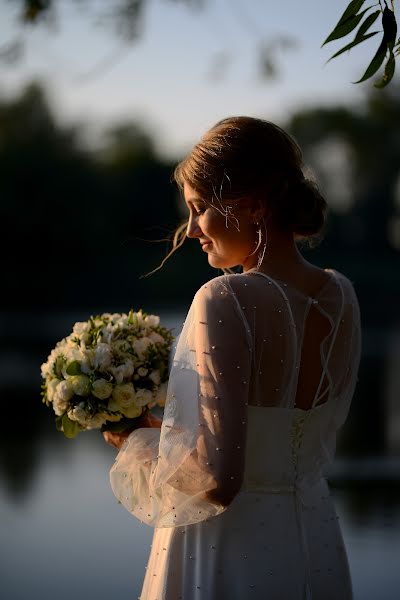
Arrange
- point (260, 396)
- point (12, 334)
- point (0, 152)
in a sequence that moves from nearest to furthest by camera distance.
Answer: point (260, 396) → point (12, 334) → point (0, 152)

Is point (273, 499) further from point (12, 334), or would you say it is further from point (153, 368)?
point (12, 334)

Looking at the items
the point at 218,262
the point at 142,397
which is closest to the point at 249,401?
the point at 218,262

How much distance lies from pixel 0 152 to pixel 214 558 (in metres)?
49.1

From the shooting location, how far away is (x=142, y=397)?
266 centimetres

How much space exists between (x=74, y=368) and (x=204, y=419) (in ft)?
1.90

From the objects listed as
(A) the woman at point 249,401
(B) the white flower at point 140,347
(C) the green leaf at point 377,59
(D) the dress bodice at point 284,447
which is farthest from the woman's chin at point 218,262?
(C) the green leaf at point 377,59

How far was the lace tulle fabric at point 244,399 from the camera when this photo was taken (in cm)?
219

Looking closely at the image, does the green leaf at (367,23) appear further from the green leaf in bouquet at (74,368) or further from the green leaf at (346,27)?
the green leaf in bouquet at (74,368)

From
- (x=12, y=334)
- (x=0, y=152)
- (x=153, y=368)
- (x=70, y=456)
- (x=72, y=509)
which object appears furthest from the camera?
(x=0, y=152)

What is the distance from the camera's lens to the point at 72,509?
7.91 meters

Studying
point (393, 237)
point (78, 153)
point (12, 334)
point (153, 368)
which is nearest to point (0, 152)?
point (78, 153)

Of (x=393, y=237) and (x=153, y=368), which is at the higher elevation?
(x=393, y=237)

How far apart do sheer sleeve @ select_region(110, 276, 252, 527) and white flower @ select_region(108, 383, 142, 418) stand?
27 centimetres

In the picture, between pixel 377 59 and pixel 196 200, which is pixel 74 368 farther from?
pixel 377 59
